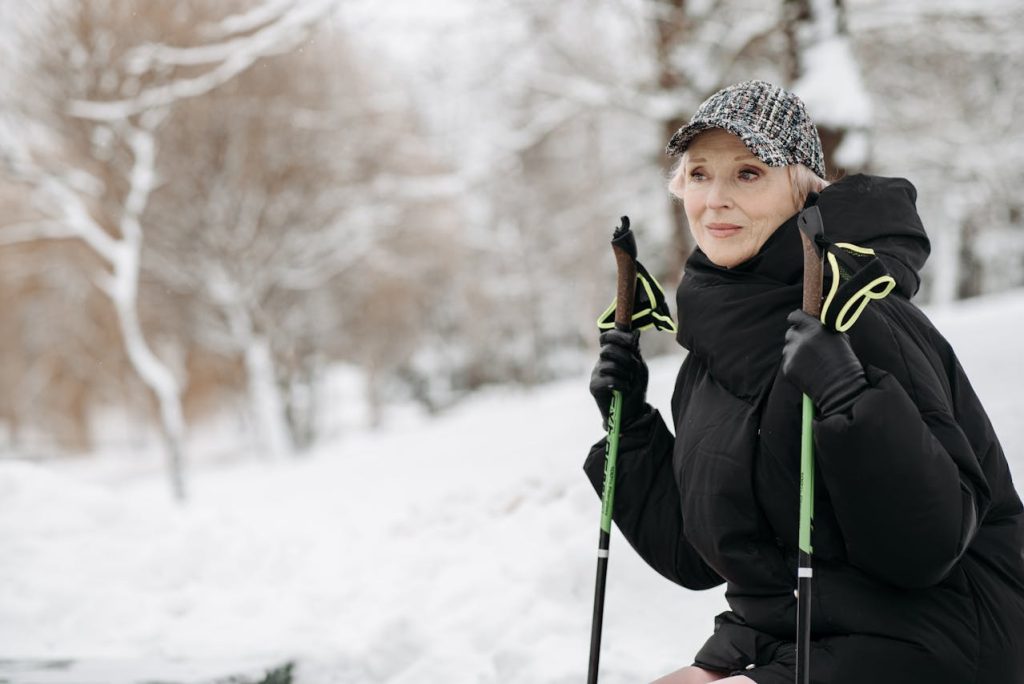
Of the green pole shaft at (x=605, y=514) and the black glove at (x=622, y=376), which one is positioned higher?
the black glove at (x=622, y=376)

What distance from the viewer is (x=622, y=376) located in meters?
2.60

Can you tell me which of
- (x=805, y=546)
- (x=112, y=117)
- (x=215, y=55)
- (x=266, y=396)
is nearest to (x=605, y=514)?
(x=805, y=546)

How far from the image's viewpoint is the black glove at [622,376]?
2.59 m

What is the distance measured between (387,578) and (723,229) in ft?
14.4

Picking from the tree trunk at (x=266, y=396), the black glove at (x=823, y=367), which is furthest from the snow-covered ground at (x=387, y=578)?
the tree trunk at (x=266, y=396)

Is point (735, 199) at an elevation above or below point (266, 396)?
below

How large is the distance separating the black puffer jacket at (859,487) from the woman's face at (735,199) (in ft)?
0.19

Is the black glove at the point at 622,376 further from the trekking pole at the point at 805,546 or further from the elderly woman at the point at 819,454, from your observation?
the trekking pole at the point at 805,546

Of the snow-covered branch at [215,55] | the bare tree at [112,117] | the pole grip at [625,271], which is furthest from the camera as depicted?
the bare tree at [112,117]

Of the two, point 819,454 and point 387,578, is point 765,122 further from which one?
point 387,578

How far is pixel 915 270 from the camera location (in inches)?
87.8

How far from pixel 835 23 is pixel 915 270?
579 centimetres

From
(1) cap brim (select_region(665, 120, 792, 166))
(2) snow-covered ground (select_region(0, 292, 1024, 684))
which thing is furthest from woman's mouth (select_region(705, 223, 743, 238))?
(2) snow-covered ground (select_region(0, 292, 1024, 684))

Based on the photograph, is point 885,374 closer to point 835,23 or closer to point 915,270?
point 915,270
